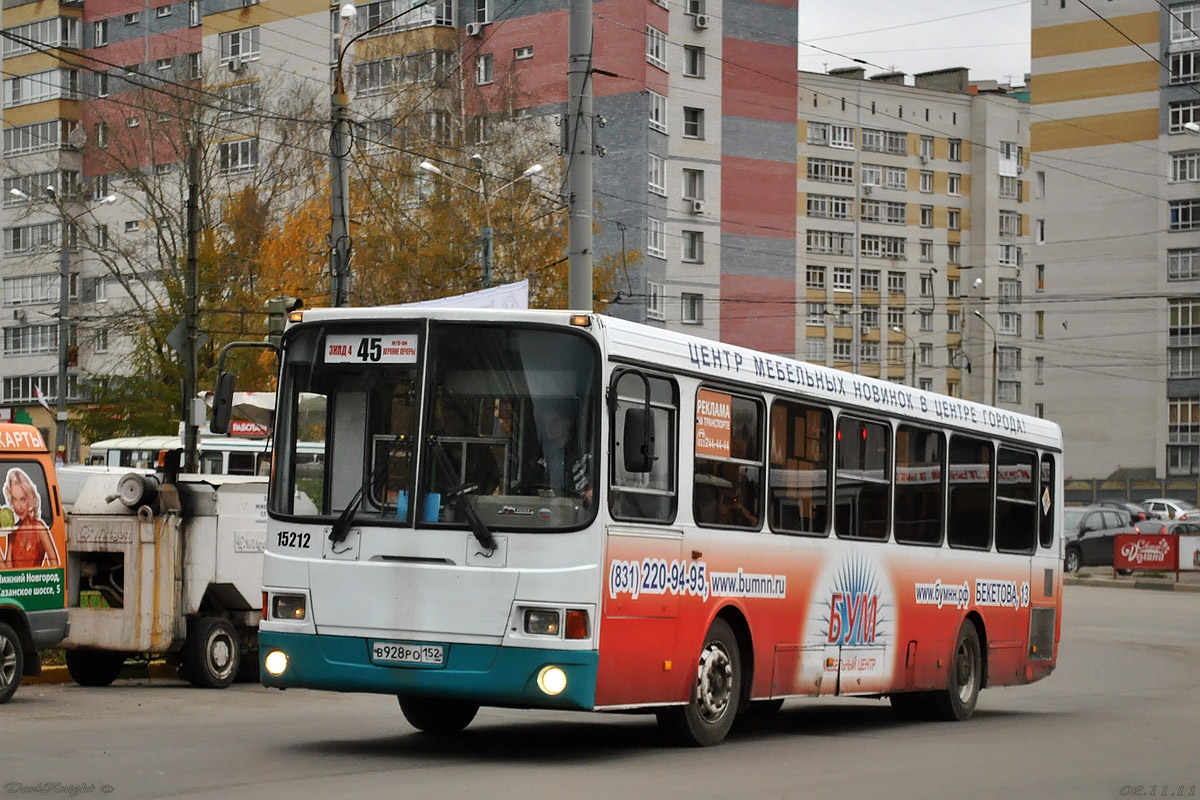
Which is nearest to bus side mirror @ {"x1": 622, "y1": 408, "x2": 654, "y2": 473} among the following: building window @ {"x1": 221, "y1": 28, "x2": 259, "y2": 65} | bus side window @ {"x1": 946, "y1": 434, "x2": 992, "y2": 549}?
bus side window @ {"x1": 946, "y1": 434, "x2": 992, "y2": 549}

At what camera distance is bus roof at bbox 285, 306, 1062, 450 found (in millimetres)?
11305

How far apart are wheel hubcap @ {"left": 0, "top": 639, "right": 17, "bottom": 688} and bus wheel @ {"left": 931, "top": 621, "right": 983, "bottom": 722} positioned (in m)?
7.67

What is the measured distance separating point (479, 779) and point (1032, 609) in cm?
944

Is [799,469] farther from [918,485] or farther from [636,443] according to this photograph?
[636,443]

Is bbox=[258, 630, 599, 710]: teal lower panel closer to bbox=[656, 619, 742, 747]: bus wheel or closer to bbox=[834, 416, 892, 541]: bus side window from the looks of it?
bbox=[656, 619, 742, 747]: bus wheel

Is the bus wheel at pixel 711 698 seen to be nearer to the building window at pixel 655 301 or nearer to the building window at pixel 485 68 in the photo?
the building window at pixel 485 68

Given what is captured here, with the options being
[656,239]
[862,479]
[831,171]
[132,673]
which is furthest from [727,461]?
[831,171]

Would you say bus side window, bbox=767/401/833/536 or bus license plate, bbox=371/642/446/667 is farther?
bus side window, bbox=767/401/833/536

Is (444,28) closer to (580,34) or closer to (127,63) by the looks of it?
(127,63)

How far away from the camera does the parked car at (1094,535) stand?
4762 cm

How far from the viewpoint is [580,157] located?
18859 millimetres

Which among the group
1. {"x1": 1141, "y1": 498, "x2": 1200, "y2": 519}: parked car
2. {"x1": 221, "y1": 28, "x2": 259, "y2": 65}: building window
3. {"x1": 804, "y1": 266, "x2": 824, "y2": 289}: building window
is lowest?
{"x1": 1141, "y1": 498, "x2": 1200, "y2": 519}: parked car

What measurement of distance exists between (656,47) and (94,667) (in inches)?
2029

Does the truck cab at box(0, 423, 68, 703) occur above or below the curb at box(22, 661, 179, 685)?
above
